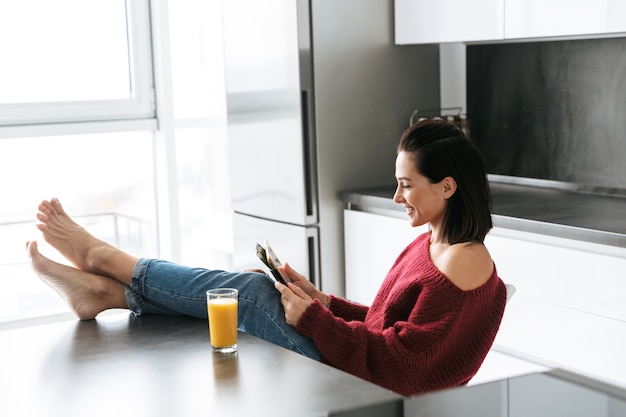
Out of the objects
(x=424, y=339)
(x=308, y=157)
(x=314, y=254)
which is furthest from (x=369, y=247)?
(x=424, y=339)

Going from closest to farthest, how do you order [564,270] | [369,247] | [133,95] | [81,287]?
1. [81,287]
2. [564,270]
3. [369,247]
4. [133,95]

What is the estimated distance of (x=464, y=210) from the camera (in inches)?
80.5

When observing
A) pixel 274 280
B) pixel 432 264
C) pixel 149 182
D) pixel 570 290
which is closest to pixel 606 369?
pixel 570 290

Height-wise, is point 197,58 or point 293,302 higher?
point 197,58

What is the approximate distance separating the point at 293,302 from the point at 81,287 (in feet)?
1.81

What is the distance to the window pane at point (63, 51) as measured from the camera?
13.3ft

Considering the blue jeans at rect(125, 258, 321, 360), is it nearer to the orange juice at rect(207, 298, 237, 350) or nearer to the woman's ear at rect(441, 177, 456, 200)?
the orange juice at rect(207, 298, 237, 350)

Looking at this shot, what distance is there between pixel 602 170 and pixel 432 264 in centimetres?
142

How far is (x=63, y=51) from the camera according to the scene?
4.17 m

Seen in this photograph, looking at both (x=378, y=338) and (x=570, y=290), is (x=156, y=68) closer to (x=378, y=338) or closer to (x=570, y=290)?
(x=570, y=290)

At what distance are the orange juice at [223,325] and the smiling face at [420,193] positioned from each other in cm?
53

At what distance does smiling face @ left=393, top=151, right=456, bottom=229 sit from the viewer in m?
2.05

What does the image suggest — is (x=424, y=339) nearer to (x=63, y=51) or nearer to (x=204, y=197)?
(x=204, y=197)

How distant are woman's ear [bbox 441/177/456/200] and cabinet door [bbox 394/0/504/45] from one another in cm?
126
